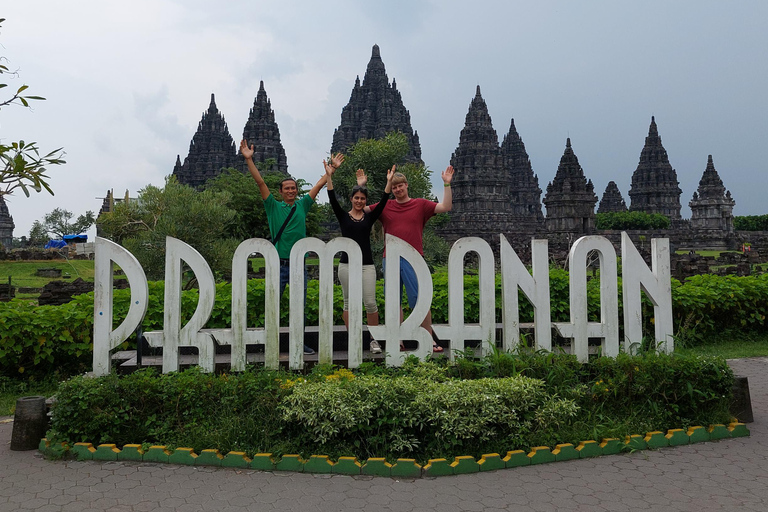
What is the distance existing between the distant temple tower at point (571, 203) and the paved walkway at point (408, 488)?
47471mm

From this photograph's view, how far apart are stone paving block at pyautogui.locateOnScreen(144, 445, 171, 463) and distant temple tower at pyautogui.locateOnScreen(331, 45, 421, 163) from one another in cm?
6003

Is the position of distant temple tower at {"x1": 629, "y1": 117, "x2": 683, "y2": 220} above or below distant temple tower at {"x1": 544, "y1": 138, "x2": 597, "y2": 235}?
above

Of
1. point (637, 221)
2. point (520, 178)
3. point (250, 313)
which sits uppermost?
point (520, 178)

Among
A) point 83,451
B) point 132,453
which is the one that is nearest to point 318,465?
point 132,453

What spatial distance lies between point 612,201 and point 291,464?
78.8 metres

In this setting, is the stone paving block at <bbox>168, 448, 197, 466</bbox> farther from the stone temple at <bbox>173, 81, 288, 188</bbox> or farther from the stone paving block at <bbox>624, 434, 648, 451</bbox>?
the stone temple at <bbox>173, 81, 288, 188</bbox>

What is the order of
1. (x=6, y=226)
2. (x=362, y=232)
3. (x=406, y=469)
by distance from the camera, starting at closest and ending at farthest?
1. (x=406, y=469)
2. (x=362, y=232)
3. (x=6, y=226)

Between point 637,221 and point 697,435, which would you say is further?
point 637,221

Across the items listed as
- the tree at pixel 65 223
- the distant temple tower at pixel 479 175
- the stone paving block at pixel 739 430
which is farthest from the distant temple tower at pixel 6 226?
the stone paving block at pixel 739 430

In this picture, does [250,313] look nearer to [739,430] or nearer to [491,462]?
[491,462]

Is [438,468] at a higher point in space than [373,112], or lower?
lower

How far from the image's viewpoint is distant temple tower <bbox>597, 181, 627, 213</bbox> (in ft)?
251

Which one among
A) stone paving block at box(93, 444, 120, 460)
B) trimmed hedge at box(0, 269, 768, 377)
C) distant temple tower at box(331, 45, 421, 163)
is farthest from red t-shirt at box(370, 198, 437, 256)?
distant temple tower at box(331, 45, 421, 163)

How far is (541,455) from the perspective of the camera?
15.4 ft
